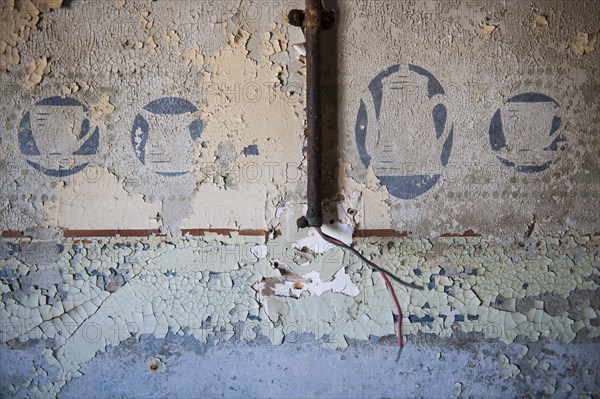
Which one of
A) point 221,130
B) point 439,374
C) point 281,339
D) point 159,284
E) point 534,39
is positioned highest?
point 534,39

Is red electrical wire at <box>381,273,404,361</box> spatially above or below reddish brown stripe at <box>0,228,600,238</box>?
below

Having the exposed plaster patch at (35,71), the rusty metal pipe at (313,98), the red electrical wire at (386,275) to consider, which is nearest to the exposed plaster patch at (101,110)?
the exposed plaster patch at (35,71)

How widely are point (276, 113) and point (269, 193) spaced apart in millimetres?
279

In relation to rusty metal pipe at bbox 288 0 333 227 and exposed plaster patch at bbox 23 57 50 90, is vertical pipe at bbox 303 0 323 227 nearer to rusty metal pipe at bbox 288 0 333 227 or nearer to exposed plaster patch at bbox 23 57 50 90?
rusty metal pipe at bbox 288 0 333 227

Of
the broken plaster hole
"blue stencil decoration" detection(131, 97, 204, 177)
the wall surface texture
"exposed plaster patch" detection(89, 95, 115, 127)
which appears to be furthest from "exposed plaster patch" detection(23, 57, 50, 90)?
the broken plaster hole

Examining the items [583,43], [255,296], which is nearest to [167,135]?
[255,296]

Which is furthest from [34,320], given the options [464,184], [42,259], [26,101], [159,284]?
[464,184]

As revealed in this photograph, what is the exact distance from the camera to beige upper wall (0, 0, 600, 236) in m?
1.78

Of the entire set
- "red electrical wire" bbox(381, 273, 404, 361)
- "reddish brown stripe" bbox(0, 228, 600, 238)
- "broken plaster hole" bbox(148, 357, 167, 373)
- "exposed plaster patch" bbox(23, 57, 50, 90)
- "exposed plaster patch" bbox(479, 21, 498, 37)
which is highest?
"exposed plaster patch" bbox(479, 21, 498, 37)

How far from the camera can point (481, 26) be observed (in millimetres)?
1787

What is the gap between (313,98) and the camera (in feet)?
5.66

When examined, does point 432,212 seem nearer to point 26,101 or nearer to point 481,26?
point 481,26

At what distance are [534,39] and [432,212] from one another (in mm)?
700

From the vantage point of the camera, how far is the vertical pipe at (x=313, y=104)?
1.72 meters
